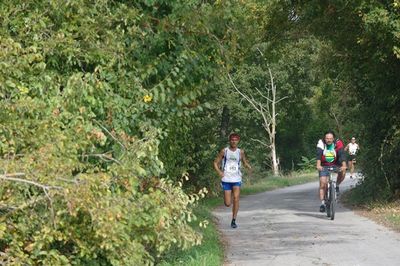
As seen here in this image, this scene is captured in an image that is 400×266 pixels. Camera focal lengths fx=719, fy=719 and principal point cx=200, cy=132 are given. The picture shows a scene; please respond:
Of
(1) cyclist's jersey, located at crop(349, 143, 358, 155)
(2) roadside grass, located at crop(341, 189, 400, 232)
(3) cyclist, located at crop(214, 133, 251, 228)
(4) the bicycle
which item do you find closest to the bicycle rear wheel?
(4) the bicycle

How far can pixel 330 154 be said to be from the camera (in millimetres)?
15078

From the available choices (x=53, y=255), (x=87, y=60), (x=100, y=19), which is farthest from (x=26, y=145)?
(x=100, y=19)

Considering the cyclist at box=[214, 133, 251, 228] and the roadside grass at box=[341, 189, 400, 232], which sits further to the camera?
the roadside grass at box=[341, 189, 400, 232]

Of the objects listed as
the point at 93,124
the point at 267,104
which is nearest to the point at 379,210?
the point at 93,124

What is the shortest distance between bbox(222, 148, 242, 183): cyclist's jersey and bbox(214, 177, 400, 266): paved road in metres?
1.00

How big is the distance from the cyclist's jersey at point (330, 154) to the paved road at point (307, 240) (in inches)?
47.4

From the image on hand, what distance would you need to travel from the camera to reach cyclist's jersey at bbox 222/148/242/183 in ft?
45.1

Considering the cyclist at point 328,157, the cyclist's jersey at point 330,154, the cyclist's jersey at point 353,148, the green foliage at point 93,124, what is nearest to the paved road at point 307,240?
the cyclist at point 328,157

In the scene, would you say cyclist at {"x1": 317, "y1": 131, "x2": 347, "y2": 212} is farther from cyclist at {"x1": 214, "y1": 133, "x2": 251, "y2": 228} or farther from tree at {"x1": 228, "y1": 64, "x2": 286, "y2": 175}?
tree at {"x1": 228, "y1": 64, "x2": 286, "y2": 175}

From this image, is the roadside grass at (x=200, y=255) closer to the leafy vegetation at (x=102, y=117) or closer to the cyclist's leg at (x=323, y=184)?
the leafy vegetation at (x=102, y=117)

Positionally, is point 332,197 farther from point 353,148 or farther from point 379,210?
point 353,148

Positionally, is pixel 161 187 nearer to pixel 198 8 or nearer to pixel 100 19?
pixel 100 19

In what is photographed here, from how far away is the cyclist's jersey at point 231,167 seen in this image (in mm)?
13750

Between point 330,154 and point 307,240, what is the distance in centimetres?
367
